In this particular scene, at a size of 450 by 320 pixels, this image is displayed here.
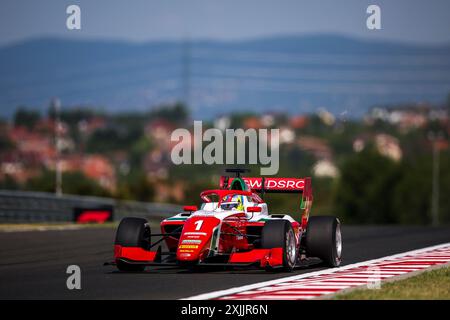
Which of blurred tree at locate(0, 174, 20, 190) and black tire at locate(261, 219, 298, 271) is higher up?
black tire at locate(261, 219, 298, 271)

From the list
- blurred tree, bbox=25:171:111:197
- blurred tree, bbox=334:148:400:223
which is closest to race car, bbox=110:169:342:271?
blurred tree, bbox=25:171:111:197

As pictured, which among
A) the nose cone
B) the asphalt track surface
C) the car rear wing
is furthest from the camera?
the car rear wing

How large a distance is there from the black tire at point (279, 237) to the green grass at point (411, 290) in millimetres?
2084

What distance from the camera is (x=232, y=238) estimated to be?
61.4 feet

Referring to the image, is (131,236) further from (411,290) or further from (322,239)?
(411,290)

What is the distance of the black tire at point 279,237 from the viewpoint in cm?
1802

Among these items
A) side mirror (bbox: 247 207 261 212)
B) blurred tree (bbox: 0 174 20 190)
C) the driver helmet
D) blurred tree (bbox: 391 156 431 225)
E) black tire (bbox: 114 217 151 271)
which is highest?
the driver helmet

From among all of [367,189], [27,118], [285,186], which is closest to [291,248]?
[285,186]

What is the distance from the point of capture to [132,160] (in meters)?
184

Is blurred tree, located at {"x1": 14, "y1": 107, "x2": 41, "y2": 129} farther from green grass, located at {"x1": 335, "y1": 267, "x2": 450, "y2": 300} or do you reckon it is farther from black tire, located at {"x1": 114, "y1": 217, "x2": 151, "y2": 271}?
green grass, located at {"x1": 335, "y1": 267, "x2": 450, "y2": 300}

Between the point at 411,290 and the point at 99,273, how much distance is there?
220 inches

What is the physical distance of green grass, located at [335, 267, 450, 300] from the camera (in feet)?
47.1

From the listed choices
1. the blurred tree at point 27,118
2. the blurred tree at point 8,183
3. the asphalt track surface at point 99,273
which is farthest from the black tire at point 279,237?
the blurred tree at point 27,118
